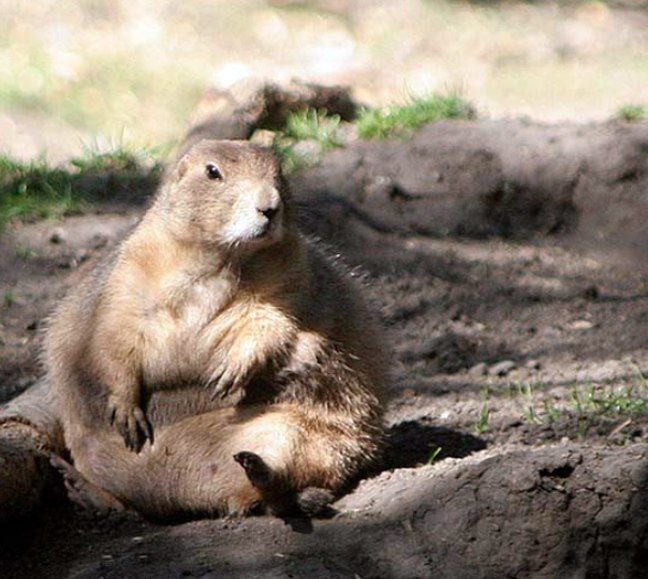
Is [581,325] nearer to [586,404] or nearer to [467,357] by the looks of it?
[467,357]

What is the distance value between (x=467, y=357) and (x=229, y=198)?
1.97 m

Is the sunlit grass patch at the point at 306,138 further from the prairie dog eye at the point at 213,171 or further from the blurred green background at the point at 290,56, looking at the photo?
the prairie dog eye at the point at 213,171

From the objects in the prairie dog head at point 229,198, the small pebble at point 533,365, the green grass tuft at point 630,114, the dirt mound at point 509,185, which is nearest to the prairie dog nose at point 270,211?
the prairie dog head at point 229,198

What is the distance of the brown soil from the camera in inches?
147

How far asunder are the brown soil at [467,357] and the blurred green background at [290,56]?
293cm

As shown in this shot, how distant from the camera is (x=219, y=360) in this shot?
4086 millimetres

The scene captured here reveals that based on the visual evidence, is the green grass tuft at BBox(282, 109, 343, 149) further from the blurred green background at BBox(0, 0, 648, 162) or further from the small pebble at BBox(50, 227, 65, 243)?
the blurred green background at BBox(0, 0, 648, 162)

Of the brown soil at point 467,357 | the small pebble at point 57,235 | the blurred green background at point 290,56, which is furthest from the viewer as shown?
the blurred green background at point 290,56

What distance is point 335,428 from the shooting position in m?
4.20

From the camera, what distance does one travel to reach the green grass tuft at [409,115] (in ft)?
24.1

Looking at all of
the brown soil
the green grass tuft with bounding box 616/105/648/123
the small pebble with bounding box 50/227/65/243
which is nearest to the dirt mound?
the brown soil

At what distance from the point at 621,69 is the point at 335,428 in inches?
318

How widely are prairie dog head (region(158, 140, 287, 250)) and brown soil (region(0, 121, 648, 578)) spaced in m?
0.86

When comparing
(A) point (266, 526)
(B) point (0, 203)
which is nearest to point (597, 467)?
(A) point (266, 526)
